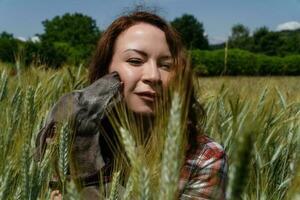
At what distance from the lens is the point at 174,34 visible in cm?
162

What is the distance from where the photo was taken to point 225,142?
66.7 inches

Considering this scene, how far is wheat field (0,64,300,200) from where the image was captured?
486 mm

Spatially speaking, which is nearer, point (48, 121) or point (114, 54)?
point (48, 121)

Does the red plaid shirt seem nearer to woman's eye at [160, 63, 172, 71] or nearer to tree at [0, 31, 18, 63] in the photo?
woman's eye at [160, 63, 172, 71]

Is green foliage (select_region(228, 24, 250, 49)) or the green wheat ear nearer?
the green wheat ear

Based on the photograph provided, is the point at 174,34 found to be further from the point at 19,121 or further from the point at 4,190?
the point at 4,190

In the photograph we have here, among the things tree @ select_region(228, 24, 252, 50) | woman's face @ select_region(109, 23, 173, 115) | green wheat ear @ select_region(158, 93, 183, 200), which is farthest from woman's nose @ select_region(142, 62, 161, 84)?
tree @ select_region(228, 24, 252, 50)

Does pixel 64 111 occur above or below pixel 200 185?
above

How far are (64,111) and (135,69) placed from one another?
222 mm

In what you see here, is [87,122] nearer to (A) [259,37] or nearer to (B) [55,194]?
(B) [55,194]

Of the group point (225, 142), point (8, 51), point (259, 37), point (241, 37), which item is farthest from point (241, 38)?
point (225, 142)

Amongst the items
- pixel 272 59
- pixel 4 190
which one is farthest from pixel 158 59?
pixel 272 59

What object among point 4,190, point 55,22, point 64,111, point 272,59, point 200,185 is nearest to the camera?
point 4,190

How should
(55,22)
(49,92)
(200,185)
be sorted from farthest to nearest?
(55,22)
(49,92)
(200,185)
